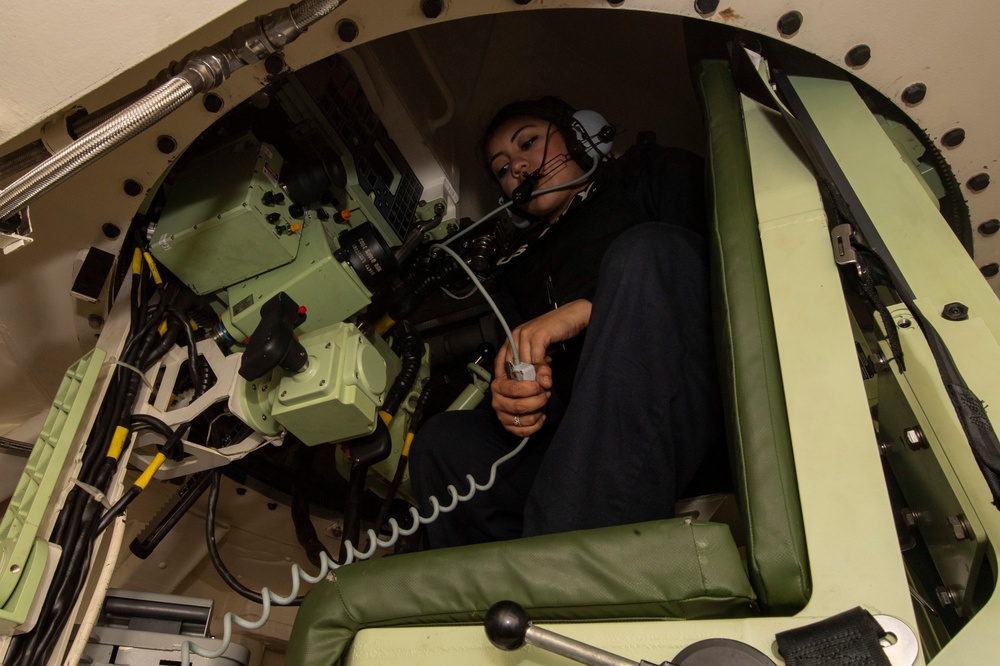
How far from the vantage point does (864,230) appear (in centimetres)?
86

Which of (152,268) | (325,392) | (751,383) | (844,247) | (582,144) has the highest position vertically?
(582,144)

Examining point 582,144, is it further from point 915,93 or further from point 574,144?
point 915,93

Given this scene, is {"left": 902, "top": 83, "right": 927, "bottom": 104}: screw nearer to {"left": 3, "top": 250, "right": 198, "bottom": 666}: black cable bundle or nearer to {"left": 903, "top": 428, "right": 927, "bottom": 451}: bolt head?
{"left": 903, "top": 428, "right": 927, "bottom": 451}: bolt head

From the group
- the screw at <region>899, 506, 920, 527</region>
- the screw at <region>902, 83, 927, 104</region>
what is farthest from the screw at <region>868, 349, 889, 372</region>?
the screw at <region>902, 83, 927, 104</region>

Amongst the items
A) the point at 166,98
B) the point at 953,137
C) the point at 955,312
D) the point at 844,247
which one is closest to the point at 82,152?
the point at 166,98

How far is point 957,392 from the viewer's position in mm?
648

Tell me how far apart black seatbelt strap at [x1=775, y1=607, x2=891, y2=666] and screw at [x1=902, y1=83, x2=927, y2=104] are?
80 centimetres

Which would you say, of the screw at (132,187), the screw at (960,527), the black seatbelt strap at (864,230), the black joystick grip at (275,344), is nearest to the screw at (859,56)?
the black seatbelt strap at (864,230)

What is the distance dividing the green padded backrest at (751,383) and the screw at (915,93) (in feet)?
0.80

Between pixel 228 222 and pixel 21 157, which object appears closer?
pixel 21 157

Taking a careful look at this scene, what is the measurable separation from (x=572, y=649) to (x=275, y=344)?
28.1 inches

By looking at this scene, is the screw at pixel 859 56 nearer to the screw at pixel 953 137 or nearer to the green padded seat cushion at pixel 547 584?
the screw at pixel 953 137

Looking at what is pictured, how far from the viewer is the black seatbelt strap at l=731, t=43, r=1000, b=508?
0.62m

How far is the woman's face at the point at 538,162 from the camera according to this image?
177cm
